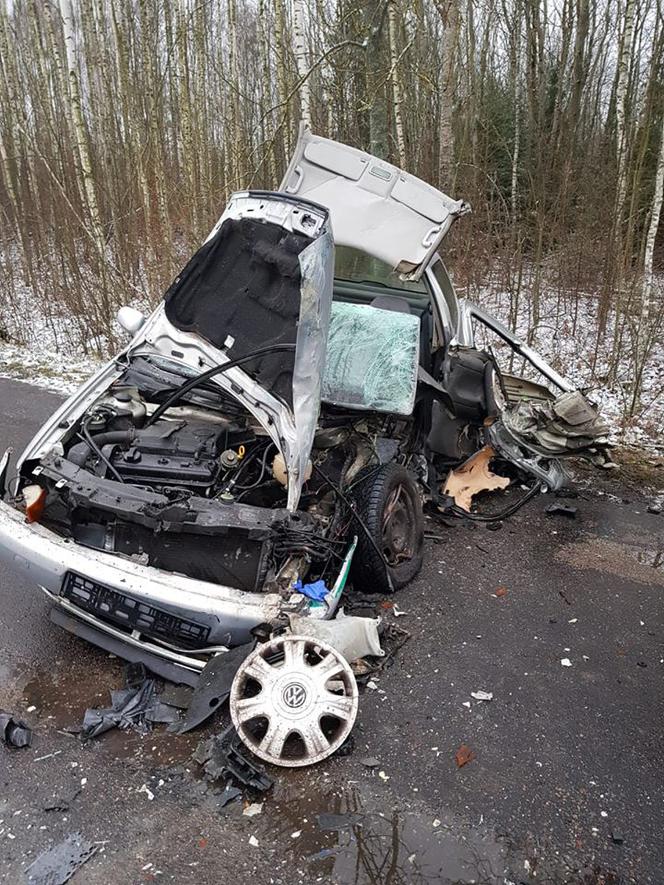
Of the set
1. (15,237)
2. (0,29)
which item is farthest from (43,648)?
(0,29)

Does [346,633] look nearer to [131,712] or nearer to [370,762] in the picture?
[370,762]

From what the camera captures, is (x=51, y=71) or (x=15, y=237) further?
(x=51, y=71)

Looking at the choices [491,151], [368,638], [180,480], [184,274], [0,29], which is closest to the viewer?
[368,638]

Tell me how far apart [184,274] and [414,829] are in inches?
122

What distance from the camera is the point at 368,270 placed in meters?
5.07

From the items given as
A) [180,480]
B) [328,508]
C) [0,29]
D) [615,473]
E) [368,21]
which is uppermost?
[0,29]

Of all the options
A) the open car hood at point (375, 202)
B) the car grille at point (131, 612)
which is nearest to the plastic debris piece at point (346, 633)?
the car grille at point (131, 612)

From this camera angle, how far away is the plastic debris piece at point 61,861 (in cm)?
216

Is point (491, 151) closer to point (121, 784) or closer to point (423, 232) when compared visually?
point (423, 232)

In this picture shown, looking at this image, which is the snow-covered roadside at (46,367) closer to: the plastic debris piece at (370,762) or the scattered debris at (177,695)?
the scattered debris at (177,695)

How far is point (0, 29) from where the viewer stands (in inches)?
602

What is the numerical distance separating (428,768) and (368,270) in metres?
3.61

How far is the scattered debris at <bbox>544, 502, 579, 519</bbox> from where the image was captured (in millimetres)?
4887

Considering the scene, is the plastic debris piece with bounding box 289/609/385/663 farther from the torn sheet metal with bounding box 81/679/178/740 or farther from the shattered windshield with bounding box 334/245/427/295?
the shattered windshield with bounding box 334/245/427/295
